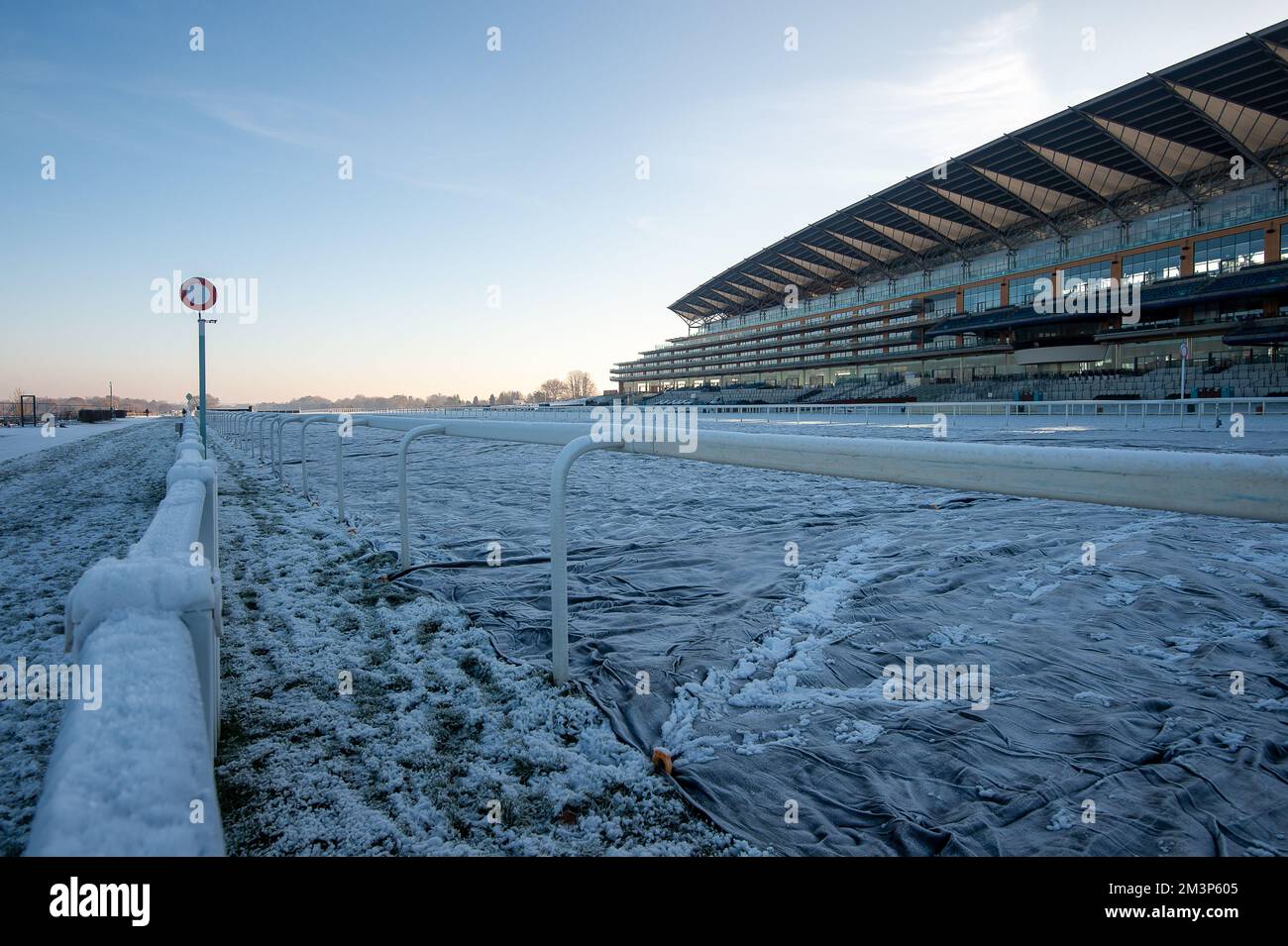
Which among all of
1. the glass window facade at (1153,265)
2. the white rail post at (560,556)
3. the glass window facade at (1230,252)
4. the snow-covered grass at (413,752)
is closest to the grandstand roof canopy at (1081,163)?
the glass window facade at (1230,252)

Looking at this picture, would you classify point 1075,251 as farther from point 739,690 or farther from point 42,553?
point 42,553

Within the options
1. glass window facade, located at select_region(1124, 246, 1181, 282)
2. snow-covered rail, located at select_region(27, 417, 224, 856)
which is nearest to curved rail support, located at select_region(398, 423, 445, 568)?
snow-covered rail, located at select_region(27, 417, 224, 856)

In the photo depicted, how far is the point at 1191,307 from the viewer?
3850 cm

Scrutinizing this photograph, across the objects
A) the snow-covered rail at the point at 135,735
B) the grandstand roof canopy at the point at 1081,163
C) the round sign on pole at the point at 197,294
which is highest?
the grandstand roof canopy at the point at 1081,163

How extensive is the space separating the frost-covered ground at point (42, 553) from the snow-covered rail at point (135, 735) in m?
1.05

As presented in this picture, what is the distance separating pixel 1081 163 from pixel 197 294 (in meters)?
48.5

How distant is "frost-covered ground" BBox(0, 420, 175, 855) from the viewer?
1757 millimetres

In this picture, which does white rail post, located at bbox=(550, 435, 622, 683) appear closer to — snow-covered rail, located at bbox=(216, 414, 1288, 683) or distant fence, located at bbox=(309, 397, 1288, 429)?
snow-covered rail, located at bbox=(216, 414, 1288, 683)

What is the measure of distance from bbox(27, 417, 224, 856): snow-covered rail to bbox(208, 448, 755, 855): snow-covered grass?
34.5 inches

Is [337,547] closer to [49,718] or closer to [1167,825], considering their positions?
[49,718]

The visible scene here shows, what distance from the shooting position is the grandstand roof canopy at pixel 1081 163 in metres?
31.5

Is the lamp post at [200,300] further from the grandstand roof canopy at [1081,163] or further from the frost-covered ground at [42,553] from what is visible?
the grandstand roof canopy at [1081,163]
